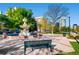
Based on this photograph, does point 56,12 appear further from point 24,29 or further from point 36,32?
point 24,29

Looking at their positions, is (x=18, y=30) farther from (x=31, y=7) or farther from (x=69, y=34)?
(x=69, y=34)

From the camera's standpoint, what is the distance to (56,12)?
4070mm

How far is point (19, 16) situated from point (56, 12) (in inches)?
→ 20.4

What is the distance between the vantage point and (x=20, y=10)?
4.07 meters

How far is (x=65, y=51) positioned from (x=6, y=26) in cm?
89

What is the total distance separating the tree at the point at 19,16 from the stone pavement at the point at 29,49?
0.82 feet

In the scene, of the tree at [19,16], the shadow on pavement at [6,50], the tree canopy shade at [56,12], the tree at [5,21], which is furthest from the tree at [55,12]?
the shadow on pavement at [6,50]

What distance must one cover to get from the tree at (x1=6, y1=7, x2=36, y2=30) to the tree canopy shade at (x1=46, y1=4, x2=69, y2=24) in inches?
9.5

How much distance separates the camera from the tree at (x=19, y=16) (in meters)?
4.05

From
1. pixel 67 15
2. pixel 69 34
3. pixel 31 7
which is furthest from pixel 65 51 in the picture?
pixel 31 7

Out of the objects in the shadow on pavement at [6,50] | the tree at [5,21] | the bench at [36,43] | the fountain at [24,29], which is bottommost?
the shadow on pavement at [6,50]

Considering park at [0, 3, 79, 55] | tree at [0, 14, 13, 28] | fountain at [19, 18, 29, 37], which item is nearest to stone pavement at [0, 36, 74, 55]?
park at [0, 3, 79, 55]

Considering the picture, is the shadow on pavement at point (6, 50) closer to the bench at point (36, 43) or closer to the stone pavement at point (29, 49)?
the stone pavement at point (29, 49)

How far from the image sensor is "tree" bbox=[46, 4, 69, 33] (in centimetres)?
401
